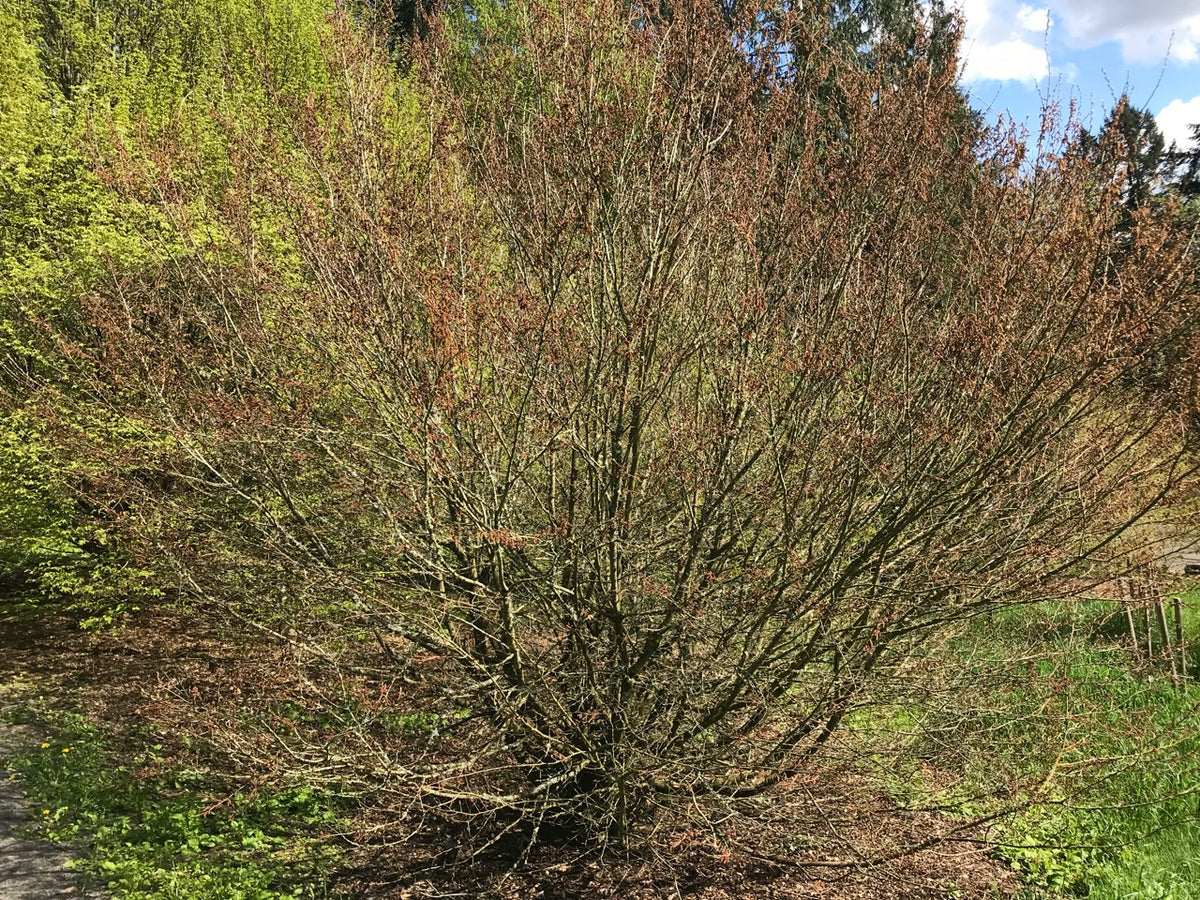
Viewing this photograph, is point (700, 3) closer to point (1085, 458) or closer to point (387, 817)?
point (1085, 458)

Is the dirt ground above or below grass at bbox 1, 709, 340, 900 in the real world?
above

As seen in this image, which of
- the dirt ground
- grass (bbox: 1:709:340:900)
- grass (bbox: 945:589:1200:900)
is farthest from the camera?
grass (bbox: 1:709:340:900)

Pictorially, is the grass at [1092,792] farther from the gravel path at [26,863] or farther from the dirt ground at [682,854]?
the gravel path at [26,863]

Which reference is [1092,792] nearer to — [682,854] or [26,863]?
[682,854]

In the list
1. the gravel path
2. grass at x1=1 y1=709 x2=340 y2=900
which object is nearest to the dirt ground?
the gravel path

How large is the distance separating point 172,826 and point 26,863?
30.8 inches

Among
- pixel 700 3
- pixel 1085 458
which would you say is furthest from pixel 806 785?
pixel 700 3

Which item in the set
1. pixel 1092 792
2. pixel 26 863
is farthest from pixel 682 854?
pixel 26 863

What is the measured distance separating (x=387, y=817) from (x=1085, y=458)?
4.99 m

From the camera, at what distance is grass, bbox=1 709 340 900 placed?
4.42m

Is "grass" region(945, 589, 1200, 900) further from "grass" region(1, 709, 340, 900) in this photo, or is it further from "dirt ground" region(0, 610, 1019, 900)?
"grass" region(1, 709, 340, 900)

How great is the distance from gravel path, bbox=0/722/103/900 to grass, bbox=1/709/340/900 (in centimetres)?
9

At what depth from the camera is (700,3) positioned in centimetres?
384

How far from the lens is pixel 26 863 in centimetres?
461
